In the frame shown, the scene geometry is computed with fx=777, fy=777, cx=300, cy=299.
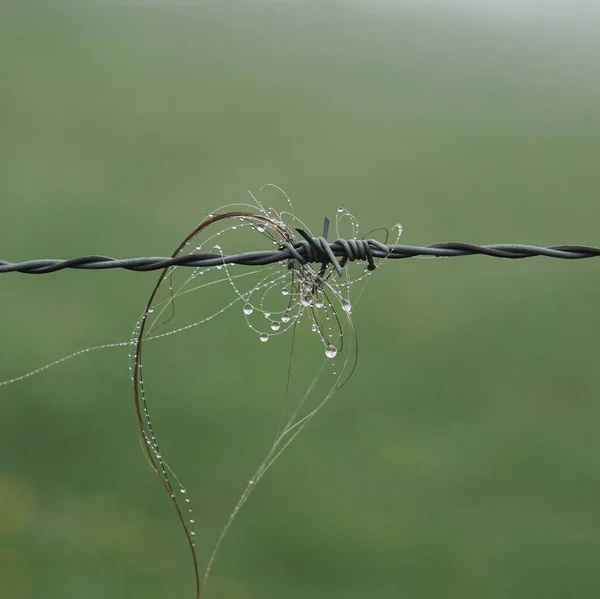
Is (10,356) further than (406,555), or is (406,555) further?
(10,356)

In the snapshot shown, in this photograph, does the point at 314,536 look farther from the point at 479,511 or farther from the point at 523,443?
the point at 523,443

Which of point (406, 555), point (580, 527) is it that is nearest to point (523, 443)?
point (580, 527)

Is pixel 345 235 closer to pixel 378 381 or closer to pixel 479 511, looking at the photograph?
pixel 378 381

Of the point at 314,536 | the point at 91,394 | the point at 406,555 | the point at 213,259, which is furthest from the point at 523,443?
the point at 213,259

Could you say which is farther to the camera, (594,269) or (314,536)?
(594,269)

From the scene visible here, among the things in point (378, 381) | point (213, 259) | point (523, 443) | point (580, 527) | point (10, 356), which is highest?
point (213, 259)

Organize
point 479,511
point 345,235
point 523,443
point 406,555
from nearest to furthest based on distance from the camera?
point 406,555 < point 479,511 < point 523,443 < point 345,235

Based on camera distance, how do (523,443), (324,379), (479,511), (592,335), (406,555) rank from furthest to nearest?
1. (592,335)
2. (324,379)
3. (523,443)
4. (479,511)
5. (406,555)

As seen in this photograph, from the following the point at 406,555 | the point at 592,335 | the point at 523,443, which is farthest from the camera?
the point at 592,335

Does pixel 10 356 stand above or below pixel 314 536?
above
